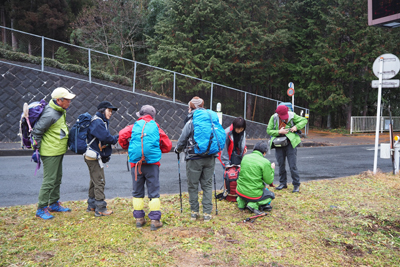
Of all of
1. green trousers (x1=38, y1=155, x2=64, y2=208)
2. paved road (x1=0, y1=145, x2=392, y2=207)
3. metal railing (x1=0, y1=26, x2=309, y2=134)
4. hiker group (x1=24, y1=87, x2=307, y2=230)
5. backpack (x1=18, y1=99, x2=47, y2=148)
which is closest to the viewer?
hiker group (x1=24, y1=87, x2=307, y2=230)

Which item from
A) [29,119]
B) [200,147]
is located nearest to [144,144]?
[200,147]

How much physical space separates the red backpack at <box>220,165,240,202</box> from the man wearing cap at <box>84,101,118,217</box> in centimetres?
217

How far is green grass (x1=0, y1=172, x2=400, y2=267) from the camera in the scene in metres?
3.57

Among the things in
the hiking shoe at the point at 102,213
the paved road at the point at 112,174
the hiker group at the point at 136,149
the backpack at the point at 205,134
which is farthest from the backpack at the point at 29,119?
the backpack at the point at 205,134

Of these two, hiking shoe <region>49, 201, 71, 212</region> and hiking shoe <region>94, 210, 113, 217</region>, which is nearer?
hiking shoe <region>94, 210, 113, 217</region>

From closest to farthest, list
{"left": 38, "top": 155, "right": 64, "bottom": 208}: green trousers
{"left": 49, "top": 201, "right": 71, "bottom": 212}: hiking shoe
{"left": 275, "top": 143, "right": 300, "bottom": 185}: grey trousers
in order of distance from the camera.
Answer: {"left": 38, "top": 155, "right": 64, "bottom": 208}: green trousers < {"left": 49, "top": 201, "right": 71, "bottom": 212}: hiking shoe < {"left": 275, "top": 143, "right": 300, "bottom": 185}: grey trousers

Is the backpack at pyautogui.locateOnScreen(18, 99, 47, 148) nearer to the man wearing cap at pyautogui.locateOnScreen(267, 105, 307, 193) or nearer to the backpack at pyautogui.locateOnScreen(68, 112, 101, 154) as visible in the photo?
the backpack at pyautogui.locateOnScreen(68, 112, 101, 154)

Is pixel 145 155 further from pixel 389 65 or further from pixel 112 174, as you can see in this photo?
pixel 389 65

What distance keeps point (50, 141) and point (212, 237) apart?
2.74 m

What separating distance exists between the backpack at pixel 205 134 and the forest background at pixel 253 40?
13574mm

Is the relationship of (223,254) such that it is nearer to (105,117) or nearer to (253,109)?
(105,117)

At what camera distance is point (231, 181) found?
5.76 metres

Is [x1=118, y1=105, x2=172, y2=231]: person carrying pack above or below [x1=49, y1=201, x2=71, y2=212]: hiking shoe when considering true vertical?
above

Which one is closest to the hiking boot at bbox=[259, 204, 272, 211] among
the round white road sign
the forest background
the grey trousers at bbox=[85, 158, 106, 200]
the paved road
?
the paved road
